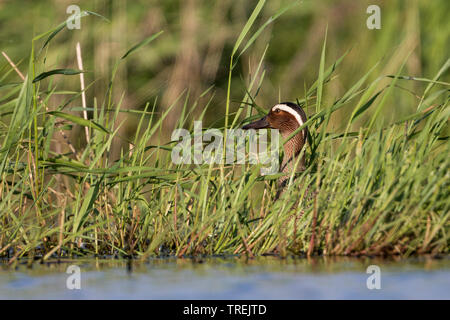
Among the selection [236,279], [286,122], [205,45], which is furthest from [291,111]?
[205,45]

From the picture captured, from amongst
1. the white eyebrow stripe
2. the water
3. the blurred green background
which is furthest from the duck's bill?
the blurred green background

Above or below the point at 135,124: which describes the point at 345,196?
below

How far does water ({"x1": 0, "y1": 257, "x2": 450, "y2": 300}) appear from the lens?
3.75 m

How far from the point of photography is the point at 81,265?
4566 millimetres

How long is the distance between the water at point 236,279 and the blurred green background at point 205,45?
3684 mm

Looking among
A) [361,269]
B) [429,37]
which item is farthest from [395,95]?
[361,269]

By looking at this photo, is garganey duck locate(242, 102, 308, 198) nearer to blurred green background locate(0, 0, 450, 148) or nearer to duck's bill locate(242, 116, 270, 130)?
duck's bill locate(242, 116, 270, 130)

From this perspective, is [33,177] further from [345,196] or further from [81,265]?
[345,196]

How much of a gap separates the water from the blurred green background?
12.1 feet

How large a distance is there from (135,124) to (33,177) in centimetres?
446

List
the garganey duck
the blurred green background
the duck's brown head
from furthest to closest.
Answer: the blurred green background → the duck's brown head → the garganey duck

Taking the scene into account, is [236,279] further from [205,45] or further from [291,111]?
[205,45]

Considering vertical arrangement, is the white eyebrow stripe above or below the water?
above
